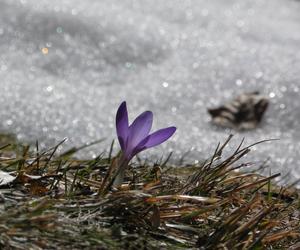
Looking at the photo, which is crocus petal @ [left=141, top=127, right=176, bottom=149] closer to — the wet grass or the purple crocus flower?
the purple crocus flower

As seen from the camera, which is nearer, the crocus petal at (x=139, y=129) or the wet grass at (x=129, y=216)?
the wet grass at (x=129, y=216)

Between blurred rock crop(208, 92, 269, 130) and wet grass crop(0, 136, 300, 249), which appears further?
blurred rock crop(208, 92, 269, 130)

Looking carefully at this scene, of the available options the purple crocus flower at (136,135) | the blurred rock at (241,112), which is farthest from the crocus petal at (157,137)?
the blurred rock at (241,112)

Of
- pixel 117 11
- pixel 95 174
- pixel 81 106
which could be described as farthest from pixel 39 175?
pixel 117 11

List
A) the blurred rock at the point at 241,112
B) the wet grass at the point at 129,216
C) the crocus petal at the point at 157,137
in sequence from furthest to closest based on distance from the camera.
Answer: the blurred rock at the point at 241,112 → the crocus petal at the point at 157,137 → the wet grass at the point at 129,216

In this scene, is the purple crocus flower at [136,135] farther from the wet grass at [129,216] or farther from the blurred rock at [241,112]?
the blurred rock at [241,112]

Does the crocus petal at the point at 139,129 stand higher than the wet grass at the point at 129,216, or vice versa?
the crocus petal at the point at 139,129

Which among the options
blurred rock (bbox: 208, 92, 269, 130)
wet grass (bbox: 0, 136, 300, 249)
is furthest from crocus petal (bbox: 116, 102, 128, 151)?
blurred rock (bbox: 208, 92, 269, 130)

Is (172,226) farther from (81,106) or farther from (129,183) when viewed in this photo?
(81,106)
